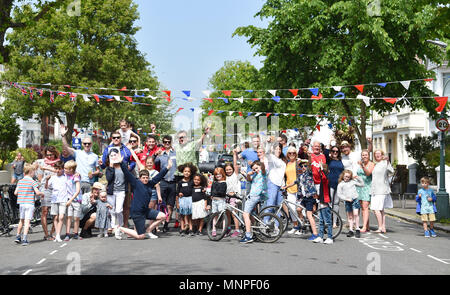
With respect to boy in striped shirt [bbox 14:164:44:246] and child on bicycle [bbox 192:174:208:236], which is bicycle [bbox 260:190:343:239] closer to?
child on bicycle [bbox 192:174:208:236]

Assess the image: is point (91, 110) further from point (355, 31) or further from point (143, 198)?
point (143, 198)

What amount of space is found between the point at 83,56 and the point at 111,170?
107ft

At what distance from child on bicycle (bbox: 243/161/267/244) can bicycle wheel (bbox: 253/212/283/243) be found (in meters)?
0.22

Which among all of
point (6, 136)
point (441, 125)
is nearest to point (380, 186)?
point (441, 125)

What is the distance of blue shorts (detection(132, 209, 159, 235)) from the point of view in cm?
1230

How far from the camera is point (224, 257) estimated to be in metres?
9.81

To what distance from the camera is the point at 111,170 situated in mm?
12477

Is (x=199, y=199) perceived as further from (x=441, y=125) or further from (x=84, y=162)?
(x=441, y=125)

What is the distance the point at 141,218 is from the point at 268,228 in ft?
8.11

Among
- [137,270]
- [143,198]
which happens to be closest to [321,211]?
[143,198]

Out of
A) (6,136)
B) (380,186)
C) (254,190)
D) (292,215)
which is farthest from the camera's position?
(6,136)

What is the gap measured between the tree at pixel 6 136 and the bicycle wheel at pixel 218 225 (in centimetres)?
2806

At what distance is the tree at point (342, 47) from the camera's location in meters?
25.9

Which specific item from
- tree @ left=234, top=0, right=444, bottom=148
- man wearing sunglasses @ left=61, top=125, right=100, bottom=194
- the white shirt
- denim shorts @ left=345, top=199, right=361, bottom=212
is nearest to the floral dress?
denim shorts @ left=345, top=199, right=361, bottom=212
